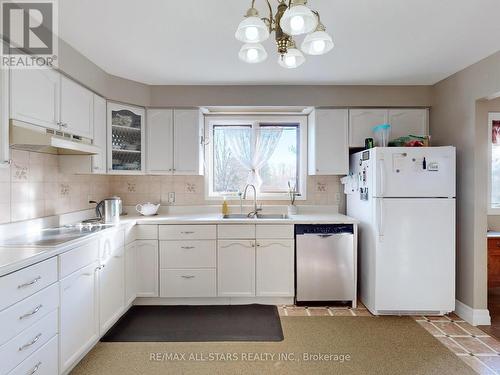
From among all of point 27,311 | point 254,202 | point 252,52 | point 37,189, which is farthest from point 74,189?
point 252,52

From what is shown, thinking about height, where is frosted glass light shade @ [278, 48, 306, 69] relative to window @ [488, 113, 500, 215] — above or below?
above

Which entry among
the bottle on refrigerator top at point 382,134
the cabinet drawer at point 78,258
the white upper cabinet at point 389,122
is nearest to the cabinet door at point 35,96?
the cabinet drawer at point 78,258

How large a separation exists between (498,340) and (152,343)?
2.79 meters

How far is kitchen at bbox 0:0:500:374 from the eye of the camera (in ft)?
6.15

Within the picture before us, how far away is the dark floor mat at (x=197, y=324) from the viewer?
2334mm

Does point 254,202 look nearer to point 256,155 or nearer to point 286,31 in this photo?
point 256,155

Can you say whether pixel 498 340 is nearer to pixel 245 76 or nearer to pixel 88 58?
pixel 245 76

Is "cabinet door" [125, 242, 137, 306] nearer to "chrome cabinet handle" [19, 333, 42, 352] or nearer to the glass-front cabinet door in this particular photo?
the glass-front cabinet door

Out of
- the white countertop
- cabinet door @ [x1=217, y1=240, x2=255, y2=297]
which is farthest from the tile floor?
the white countertop

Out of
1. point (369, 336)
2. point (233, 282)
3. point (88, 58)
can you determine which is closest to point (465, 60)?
point (369, 336)

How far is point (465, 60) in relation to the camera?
8.27ft

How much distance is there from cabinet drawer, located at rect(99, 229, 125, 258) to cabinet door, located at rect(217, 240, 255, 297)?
0.93 metres

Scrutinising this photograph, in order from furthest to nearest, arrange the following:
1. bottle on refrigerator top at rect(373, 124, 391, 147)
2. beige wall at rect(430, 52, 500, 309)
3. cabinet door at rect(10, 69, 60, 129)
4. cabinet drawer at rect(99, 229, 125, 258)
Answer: bottle on refrigerator top at rect(373, 124, 391, 147) < beige wall at rect(430, 52, 500, 309) < cabinet drawer at rect(99, 229, 125, 258) < cabinet door at rect(10, 69, 60, 129)

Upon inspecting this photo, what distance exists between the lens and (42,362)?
61.7 inches
